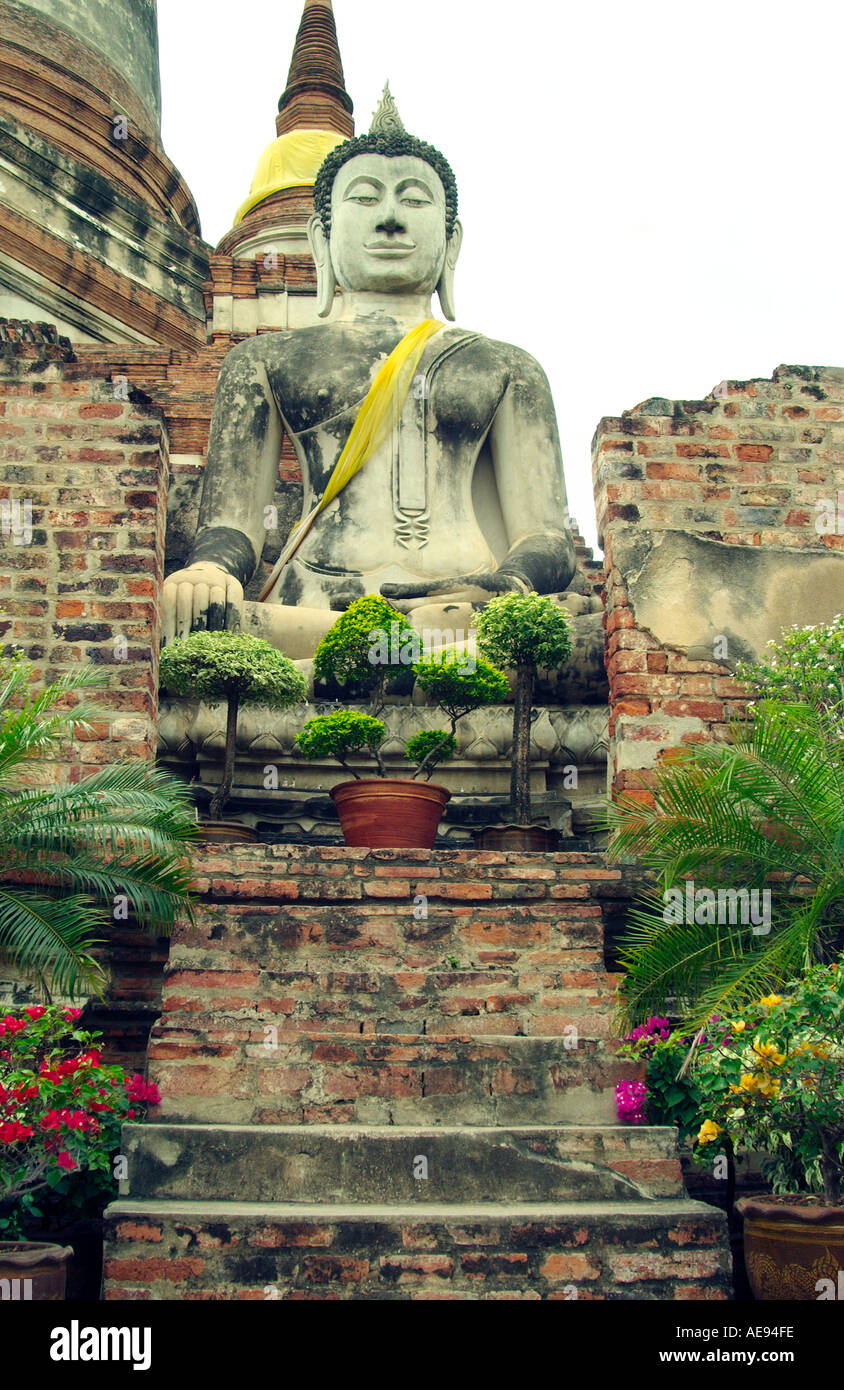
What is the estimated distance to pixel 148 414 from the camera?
6863 millimetres

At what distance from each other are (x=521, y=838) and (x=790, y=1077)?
6.74 feet

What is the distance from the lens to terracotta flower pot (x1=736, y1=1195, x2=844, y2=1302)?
414 cm

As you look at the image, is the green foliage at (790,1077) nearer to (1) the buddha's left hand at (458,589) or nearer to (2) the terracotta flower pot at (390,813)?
(2) the terracotta flower pot at (390,813)

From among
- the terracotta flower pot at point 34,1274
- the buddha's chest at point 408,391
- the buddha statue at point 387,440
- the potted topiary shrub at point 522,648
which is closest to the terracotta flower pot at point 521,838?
the potted topiary shrub at point 522,648

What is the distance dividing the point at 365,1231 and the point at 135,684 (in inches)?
114

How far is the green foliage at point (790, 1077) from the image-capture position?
14.3 ft

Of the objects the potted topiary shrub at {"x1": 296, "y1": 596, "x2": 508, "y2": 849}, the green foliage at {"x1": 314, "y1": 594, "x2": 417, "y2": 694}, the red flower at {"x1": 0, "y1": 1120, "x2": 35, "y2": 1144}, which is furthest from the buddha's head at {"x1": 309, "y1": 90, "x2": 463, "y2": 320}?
the red flower at {"x1": 0, "y1": 1120, "x2": 35, "y2": 1144}

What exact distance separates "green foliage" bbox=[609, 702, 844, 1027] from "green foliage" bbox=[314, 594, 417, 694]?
5.91 feet

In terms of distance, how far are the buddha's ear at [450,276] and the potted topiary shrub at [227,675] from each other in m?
4.08

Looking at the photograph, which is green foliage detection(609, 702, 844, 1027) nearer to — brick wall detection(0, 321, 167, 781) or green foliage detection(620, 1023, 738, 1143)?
green foliage detection(620, 1023, 738, 1143)

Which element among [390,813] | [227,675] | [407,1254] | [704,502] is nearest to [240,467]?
[227,675]

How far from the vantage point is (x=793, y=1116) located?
14.7 ft

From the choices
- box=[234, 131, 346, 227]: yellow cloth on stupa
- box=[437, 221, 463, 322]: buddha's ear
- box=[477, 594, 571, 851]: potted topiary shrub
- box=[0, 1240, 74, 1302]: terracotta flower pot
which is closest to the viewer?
box=[0, 1240, 74, 1302]: terracotta flower pot
